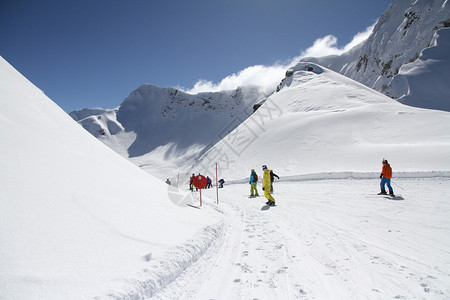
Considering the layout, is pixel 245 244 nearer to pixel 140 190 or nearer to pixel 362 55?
pixel 140 190

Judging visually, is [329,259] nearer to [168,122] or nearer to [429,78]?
[429,78]

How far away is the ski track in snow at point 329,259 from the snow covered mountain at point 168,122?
240 feet

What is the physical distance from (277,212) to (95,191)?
580cm

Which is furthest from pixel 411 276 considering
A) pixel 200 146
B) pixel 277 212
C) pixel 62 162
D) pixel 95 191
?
pixel 200 146

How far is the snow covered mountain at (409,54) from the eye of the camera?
2247 inches

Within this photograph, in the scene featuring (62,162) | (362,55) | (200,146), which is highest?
(362,55)

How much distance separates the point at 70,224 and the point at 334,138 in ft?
85.1

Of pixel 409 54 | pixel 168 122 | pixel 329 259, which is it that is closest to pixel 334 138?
pixel 329 259

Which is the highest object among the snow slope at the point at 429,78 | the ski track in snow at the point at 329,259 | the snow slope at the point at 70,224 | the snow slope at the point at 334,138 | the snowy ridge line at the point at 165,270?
the snow slope at the point at 429,78

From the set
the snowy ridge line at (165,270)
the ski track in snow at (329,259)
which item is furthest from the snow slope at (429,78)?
the snowy ridge line at (165,270)

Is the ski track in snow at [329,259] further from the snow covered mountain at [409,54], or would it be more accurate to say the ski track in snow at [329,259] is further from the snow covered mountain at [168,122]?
the snow covered mountain at [168,122]

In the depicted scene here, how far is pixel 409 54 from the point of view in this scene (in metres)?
70.8

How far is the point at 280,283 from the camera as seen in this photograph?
10.0 ft

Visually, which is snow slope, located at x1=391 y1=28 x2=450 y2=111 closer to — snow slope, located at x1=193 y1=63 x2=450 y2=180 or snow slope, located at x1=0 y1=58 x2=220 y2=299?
snow slope, located at x1=193 y1=63 x2=450 y2=180
